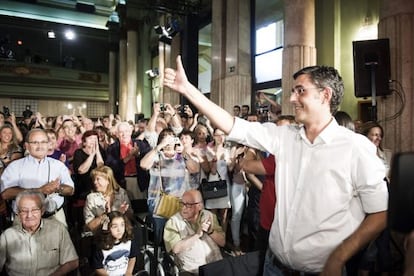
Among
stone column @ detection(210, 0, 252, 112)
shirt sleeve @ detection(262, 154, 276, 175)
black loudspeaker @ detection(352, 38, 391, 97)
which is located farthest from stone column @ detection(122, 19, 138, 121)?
shirt sleeve @ detection(262, 154, 276, 175)

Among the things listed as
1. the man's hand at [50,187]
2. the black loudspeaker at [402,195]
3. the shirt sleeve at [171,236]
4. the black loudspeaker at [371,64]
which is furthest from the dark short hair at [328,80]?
the black loudspeaker at [371,64]

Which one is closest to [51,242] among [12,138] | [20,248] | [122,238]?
[20,248]

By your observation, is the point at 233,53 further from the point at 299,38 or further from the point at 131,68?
the point at 131,68

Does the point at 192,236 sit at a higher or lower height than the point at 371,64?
lower

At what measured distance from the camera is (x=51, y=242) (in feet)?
7.47

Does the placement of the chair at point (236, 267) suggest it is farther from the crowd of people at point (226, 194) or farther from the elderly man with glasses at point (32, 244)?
Answer: the elderly man with glasses at point (32, 244)

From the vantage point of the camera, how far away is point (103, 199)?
301cm

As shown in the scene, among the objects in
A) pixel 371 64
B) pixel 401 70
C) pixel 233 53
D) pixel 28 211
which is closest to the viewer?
pixel 28 211

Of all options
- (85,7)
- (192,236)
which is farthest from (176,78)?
(85,7)

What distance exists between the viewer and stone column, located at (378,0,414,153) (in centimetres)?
413

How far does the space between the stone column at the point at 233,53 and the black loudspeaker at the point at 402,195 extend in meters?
7.08

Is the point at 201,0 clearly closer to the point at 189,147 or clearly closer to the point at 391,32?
the point at 391,32

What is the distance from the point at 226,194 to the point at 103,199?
1241 millimetres

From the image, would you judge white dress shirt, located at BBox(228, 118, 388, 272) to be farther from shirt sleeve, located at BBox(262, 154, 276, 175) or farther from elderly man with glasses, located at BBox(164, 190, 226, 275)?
elderly man with glasses, located at BBox(164, 190, 226, 275)
